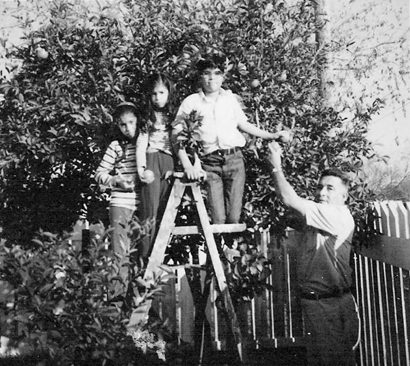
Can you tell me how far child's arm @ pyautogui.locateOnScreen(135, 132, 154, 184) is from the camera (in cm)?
423

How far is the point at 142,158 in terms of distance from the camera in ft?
14.1

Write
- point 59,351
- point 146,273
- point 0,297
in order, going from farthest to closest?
1. point 0,297
2. point 146,273
3. point 59,351

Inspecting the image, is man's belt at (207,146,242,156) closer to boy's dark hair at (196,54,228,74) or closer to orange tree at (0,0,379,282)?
orange tree at (0,0,379,282)

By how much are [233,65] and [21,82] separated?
1.83m

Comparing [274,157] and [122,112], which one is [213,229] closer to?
[274,157]

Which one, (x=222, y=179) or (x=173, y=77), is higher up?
(x=173, y=77)

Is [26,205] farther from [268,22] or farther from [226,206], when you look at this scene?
[268,22]

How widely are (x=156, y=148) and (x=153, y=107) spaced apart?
0.33 meters

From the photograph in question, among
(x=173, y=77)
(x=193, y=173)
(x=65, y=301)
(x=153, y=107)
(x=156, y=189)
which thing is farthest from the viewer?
(x=173, y=77)

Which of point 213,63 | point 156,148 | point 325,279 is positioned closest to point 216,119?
point 213,63

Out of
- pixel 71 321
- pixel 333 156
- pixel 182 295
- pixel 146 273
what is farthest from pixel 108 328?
pixel 182 295

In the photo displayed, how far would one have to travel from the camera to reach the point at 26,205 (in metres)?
5.22

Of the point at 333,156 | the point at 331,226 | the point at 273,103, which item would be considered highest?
the point at 273,103

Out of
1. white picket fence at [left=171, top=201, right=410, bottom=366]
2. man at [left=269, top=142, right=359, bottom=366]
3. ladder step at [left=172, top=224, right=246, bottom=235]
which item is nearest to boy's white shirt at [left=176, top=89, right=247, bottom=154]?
ladder step at [left=172, top=224, right=246, bottom=235]
